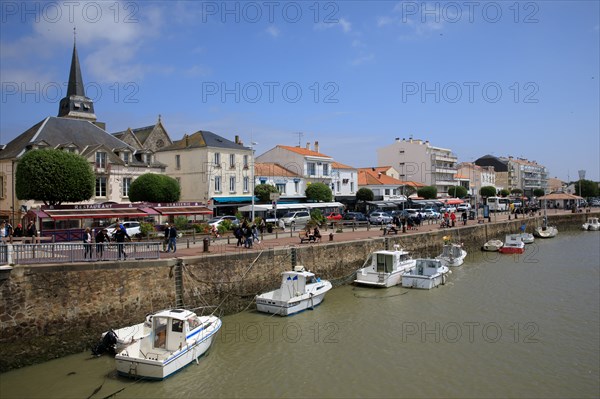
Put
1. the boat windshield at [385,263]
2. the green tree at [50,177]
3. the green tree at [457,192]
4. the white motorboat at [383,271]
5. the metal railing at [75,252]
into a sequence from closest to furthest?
the metal railing at [75,252]
the white motorboat at [383,271]
the boat windshield at [385,263]
the green tree at [50,177]
the green tree at [457,192]

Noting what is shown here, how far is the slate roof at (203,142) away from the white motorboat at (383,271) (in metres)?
24.5

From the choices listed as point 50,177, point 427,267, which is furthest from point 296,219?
point 50,177

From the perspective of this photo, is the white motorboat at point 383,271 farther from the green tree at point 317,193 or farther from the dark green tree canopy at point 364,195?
the dark green tree canopy at point 364,195

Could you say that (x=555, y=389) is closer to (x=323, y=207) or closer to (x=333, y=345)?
(x=333, y=345)

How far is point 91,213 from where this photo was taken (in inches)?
1016

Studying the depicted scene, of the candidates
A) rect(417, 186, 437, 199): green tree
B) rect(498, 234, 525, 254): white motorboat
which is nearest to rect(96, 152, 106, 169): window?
rect(498, 234, 525, 254): white motorboat

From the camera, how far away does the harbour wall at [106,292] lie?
14.9 m

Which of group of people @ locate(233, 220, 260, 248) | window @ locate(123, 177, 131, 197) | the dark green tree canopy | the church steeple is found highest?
the church steeple

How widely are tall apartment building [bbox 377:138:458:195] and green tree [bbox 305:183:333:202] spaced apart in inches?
1363

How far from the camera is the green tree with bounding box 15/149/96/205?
29.7 meters

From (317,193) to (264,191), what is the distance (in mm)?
7588

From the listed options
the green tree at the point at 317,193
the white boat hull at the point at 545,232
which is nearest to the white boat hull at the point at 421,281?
the green tree at the point at 317,193

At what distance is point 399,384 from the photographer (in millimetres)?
13531

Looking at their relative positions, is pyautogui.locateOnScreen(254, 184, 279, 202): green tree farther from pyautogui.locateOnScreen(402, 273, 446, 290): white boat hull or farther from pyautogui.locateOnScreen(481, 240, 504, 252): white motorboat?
pyautogui.locateOnScreen(402, 273, 446, 290): white boat hull
